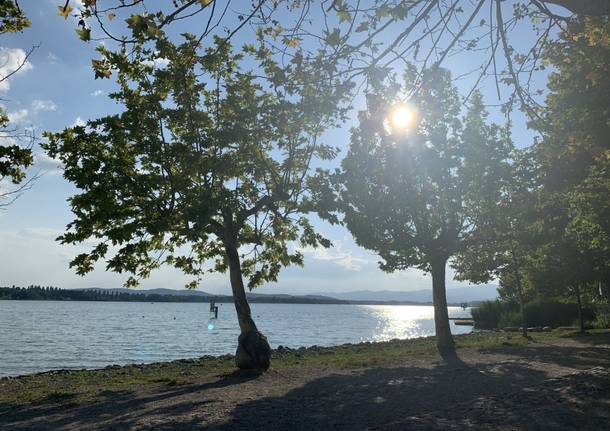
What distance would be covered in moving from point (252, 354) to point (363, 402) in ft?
25.6

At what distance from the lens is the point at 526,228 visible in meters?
29.1

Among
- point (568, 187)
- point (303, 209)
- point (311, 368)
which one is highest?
point (568, 187)

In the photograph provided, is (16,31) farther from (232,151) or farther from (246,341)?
(246,341)

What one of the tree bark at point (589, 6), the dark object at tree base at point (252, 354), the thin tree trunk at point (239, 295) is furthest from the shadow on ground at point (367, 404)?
the tree bark at point (589, 6)

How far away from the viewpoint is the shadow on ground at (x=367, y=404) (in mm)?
9008

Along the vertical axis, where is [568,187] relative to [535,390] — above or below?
above

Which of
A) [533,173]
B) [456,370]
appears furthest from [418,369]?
[533,173]

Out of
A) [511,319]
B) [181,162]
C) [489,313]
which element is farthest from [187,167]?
[489,313]

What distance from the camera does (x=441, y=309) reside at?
90.1 feet

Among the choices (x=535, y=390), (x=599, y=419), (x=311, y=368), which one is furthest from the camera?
(x=311, y=368)

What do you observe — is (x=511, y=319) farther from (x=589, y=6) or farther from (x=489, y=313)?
(x=589, y=6)

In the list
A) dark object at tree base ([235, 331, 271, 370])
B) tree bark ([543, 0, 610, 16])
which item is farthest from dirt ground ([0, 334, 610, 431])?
tree bark ([543, 0, 610, 16])

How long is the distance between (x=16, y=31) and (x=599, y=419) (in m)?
16.8

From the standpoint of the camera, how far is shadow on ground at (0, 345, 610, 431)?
9.01m
